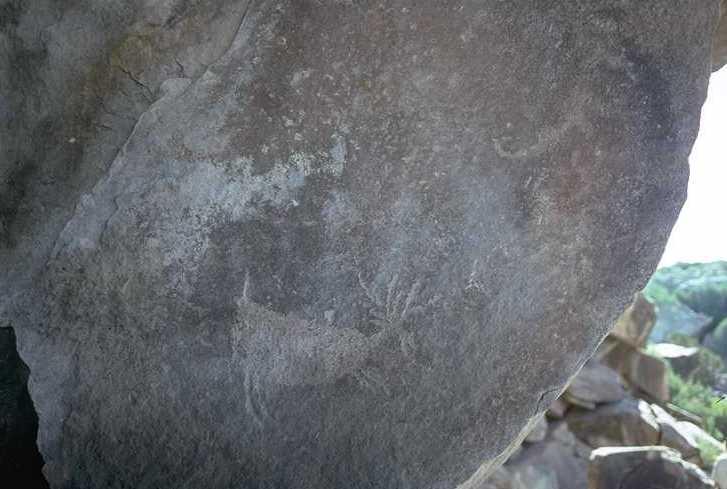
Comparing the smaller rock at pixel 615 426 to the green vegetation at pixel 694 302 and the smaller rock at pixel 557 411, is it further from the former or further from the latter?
the green vegetation at pixel 694 302

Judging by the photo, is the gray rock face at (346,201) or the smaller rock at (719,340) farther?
the smaller rock at (719,340)

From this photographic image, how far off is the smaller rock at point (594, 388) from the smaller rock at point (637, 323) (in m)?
0.89

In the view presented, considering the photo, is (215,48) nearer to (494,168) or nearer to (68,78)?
(68,78)

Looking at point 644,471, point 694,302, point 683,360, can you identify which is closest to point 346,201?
point 644,471

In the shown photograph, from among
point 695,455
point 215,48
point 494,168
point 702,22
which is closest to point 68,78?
point 215,48

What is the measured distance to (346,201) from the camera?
1.46 m

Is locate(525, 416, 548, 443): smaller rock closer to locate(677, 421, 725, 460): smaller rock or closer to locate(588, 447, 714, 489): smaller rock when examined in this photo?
locate(677, 421, 725, 460): smaller rock

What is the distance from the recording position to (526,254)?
57.7 inches

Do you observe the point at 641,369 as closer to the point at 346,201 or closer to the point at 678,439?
the point at 678,439

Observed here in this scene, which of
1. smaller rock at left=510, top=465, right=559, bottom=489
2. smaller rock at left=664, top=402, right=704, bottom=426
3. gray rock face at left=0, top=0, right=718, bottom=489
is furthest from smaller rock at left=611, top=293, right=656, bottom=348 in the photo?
gray rock face at left=0, top=0, right=718, bottom=489

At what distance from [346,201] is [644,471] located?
2.49 metres

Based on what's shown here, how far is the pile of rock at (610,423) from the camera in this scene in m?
5.97

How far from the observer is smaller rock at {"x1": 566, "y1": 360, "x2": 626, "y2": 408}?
22.9ft

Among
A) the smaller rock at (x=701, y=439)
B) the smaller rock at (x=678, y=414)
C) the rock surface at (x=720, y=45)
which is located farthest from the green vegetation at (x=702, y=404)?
the rock surface at (x=720, y=45)
